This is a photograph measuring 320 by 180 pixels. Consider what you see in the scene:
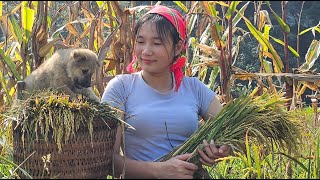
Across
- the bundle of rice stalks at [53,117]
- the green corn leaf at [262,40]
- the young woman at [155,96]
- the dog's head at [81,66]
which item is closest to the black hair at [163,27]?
the young woman at [155,96]

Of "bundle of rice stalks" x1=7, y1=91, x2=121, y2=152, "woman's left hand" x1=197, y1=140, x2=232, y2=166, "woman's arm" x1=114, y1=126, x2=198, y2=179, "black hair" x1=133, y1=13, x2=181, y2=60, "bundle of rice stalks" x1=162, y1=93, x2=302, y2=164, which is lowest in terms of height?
"woman's arm" x1=114, y1=126, x2=198, y2=179

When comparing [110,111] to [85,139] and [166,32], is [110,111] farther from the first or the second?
[166,32]

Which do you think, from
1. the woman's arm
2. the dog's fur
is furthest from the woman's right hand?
the dog's fur

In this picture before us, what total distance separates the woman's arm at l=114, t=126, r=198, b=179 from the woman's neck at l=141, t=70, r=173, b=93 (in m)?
0.43

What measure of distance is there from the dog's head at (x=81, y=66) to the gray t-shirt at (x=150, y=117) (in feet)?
1.44

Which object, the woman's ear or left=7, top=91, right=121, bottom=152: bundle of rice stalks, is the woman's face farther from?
left=7, top=91, right=121, bottom=152: bundle of rice stalks

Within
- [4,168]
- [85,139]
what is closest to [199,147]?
[85,139]

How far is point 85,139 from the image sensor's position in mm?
2195

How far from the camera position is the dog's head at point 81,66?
3254 millimetres

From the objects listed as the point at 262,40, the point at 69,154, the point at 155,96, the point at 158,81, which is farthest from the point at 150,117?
the point at 262,40

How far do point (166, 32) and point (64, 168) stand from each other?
39.1 inches

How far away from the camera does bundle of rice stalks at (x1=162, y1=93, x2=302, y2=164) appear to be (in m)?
2.49

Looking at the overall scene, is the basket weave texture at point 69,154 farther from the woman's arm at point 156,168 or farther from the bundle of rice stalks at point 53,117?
the woman's arm at point 156,168

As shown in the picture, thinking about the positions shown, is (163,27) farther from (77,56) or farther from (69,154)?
(69,154)
